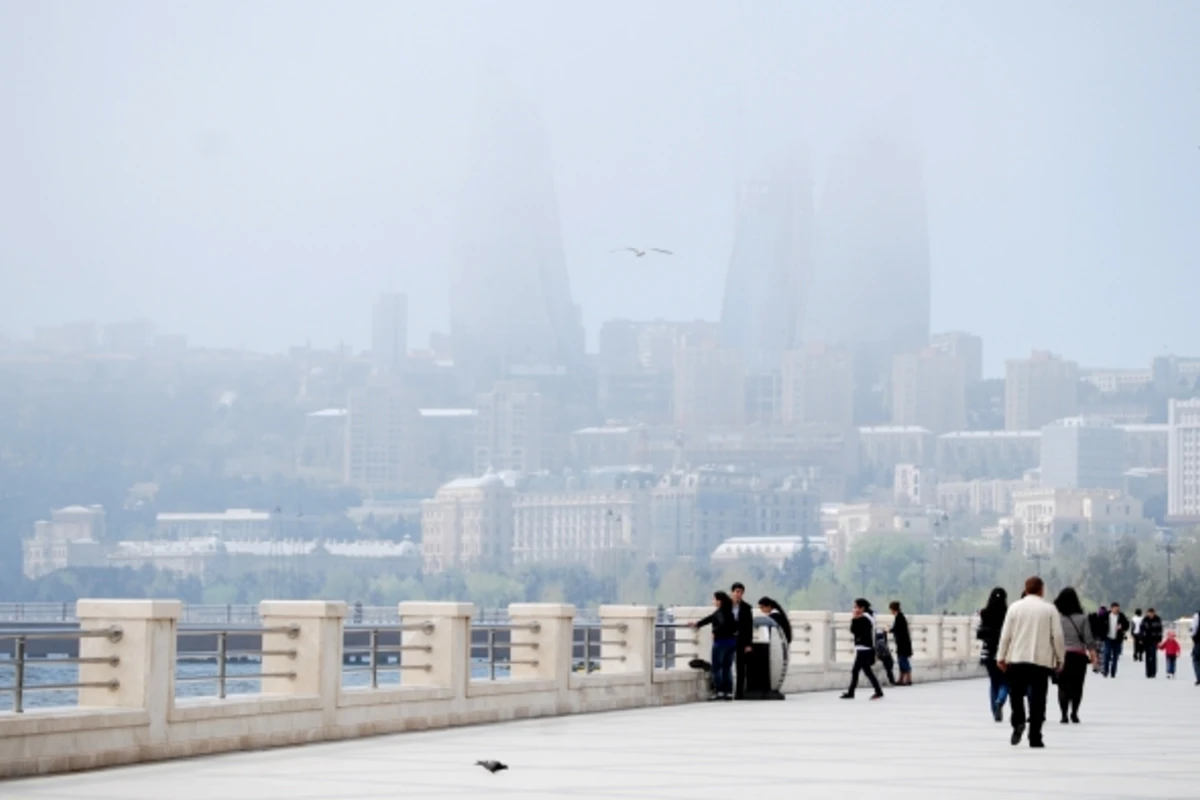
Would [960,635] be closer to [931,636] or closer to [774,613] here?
[931,636]

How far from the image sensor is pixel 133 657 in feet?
60.4

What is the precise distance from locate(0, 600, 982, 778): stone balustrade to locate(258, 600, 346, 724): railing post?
14mm

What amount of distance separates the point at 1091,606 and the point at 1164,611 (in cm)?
1684

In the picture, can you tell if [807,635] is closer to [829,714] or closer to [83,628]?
[829,714]

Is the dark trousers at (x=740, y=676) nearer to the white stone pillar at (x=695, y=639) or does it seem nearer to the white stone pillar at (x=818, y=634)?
the white stone pillar at (x=695, y=639)

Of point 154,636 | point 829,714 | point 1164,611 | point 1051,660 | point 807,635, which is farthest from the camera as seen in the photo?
point 1164,611

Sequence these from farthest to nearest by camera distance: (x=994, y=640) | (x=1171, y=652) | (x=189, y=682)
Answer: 1. (x=1171, y=652)
2. (x=189, y=682)
3. (x=994, y=640)

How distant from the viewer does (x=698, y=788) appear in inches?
671

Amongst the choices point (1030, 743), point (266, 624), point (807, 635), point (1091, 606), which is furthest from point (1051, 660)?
point (1091, 606)

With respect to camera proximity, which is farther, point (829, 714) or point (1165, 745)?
point (829, 714)

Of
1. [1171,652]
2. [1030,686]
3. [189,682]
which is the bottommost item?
[189,682]

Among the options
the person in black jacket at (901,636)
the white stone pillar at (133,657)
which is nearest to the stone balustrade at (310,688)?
the white stone pillar at (133,657)

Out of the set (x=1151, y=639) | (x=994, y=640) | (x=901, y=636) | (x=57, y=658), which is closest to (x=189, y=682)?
(x=901, y=636)

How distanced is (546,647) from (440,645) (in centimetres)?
279
